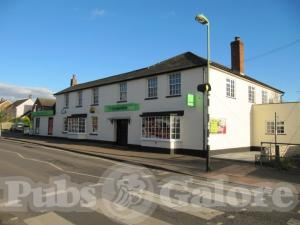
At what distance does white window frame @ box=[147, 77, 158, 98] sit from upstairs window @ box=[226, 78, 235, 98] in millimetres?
5472

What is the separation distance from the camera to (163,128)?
21.4 metres

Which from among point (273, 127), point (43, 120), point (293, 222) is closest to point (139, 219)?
point (293, 222)

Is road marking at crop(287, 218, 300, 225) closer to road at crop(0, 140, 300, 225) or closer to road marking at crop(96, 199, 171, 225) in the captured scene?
road at crop(0, 140, 300, 225)

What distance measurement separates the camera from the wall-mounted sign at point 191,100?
19000 mm

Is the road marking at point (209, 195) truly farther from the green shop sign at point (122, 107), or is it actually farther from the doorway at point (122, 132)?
the doorway at point (122, 132)

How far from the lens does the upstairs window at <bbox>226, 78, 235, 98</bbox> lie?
73.5ft

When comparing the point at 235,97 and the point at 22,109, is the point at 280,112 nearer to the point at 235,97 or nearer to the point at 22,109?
the point at 235,97

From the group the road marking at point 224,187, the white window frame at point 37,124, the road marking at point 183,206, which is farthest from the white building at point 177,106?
the white window frame at point 37,124

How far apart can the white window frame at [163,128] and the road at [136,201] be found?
8.84 meters

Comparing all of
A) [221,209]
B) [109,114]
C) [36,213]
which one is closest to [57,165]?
[36,213]

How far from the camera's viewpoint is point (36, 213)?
22.6ft

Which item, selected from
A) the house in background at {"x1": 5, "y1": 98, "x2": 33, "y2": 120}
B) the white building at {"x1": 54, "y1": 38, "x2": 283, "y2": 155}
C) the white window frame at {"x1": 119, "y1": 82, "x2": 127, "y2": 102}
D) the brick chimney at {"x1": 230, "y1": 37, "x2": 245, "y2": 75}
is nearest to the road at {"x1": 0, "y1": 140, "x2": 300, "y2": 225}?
the white building at {"x1": 54, "y1": 38, "x2": 283, "y2": 155}

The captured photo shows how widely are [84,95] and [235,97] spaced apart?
1617cm

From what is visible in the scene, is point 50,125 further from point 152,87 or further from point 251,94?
point 251,94
